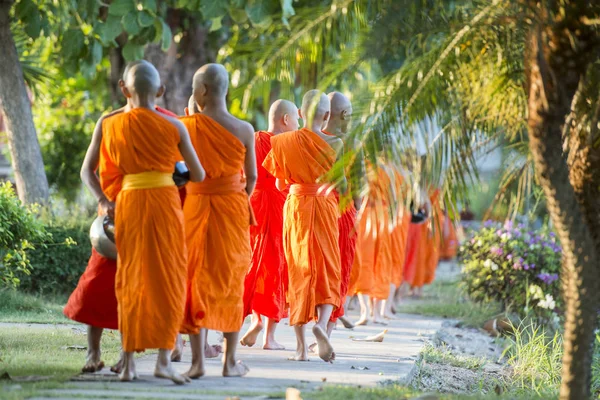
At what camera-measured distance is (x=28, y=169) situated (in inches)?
539

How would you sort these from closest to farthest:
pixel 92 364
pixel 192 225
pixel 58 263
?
pixel 92 364
pixel 192 225
pixel 58 263

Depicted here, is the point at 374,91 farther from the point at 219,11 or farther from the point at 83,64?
the point at 83,64

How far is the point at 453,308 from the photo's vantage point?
14641 mm

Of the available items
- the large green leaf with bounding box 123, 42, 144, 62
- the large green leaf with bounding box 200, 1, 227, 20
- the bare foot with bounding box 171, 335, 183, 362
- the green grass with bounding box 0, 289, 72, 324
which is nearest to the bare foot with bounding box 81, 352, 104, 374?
the bare foot with bounding box 171, 335, 183, 362

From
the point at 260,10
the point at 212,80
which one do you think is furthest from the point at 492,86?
the point at 260,10

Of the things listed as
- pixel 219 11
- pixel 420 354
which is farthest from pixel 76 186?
pixel 420 354

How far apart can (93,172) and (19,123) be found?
22.8ft

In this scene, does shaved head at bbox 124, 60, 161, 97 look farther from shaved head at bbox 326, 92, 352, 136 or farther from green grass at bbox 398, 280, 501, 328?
green grass at bbox 398, 280, 501, 328

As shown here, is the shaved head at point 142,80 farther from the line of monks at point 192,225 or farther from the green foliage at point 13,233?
the green foliage at point 13,233

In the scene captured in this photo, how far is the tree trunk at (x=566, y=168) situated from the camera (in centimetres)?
636

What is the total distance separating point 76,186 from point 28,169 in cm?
612

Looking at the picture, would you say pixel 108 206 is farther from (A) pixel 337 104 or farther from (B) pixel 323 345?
(A) pixel 337 104

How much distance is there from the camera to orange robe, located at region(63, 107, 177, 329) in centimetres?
690

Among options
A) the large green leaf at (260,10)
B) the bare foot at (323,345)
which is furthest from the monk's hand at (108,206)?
the large green leaf at (260,10)
